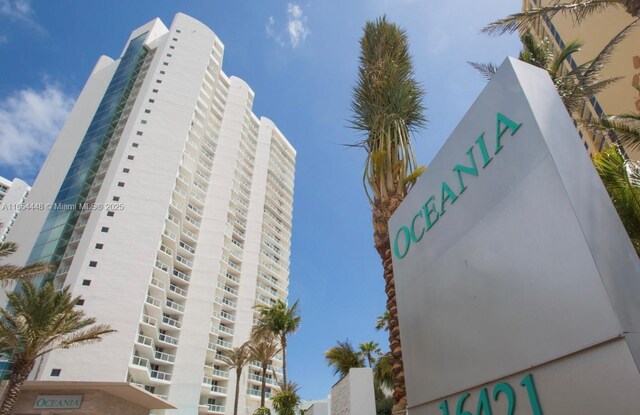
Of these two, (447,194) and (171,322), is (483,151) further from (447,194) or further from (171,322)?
(171,322)

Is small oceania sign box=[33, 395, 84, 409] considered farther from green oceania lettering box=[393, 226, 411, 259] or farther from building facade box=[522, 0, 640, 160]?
building facade box=[522, 0, 640, 160]

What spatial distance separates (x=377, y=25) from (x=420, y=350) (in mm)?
9219

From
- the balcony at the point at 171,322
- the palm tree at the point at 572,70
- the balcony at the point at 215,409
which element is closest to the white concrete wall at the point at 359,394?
the palm tree at the point at 572,70

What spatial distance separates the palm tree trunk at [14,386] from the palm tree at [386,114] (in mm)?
18390

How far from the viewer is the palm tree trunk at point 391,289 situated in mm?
6961

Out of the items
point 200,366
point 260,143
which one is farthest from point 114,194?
point 260,143

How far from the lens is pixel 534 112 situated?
3871mm

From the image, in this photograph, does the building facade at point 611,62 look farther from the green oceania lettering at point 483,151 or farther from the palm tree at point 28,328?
the palm tree at point 28,328

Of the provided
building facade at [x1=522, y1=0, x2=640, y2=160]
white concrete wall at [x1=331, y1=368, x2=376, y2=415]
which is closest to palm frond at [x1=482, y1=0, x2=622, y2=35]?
white concrete wall at [x1=331, y1=368, x2=376, y2=415]

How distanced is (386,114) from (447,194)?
5241mm

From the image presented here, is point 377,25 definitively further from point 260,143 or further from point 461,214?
point 260,143

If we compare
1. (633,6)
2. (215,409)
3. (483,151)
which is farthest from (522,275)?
(215,409)

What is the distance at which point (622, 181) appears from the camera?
6125 mm

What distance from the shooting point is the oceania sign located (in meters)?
4.39
